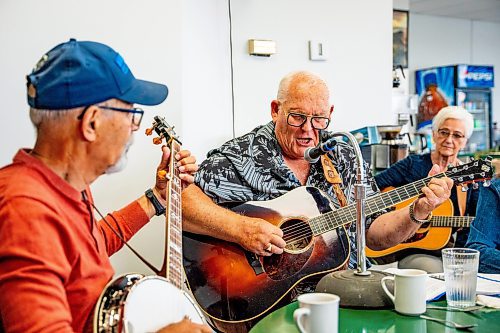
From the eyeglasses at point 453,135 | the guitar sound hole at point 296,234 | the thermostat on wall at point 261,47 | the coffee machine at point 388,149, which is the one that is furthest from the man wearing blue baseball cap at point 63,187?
the coffee machine at point 388,149

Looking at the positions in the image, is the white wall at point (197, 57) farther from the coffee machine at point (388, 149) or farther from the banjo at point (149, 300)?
the banjo at point (149, 300)

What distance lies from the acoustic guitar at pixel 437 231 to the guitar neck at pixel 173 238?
1775 mm

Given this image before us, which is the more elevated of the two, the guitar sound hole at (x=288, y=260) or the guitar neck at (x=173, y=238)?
the guitar neck at (x=173, y=238)

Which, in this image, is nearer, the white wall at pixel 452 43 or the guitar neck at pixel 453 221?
the guitar neck at pixel 453 221

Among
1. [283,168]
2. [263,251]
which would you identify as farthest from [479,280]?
[283,168]

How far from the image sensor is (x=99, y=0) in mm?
2484

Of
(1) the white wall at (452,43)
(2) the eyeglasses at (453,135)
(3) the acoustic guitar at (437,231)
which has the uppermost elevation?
(1) the white wall at (452,43)

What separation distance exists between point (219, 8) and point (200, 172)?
1.21m

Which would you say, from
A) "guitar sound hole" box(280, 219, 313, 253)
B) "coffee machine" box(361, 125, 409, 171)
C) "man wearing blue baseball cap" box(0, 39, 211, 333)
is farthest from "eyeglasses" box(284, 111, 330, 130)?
"coffee machine" box(361, 125, 409, 171)

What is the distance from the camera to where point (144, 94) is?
142cm

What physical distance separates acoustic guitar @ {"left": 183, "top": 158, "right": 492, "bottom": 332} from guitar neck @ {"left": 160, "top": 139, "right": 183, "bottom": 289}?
0.54 metres

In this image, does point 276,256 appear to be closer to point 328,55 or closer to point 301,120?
point 301,120

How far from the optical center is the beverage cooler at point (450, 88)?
781 cm

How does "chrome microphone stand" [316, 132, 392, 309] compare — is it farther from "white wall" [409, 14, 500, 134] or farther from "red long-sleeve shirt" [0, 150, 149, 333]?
"white wall" [409, 14, 500, 134]
